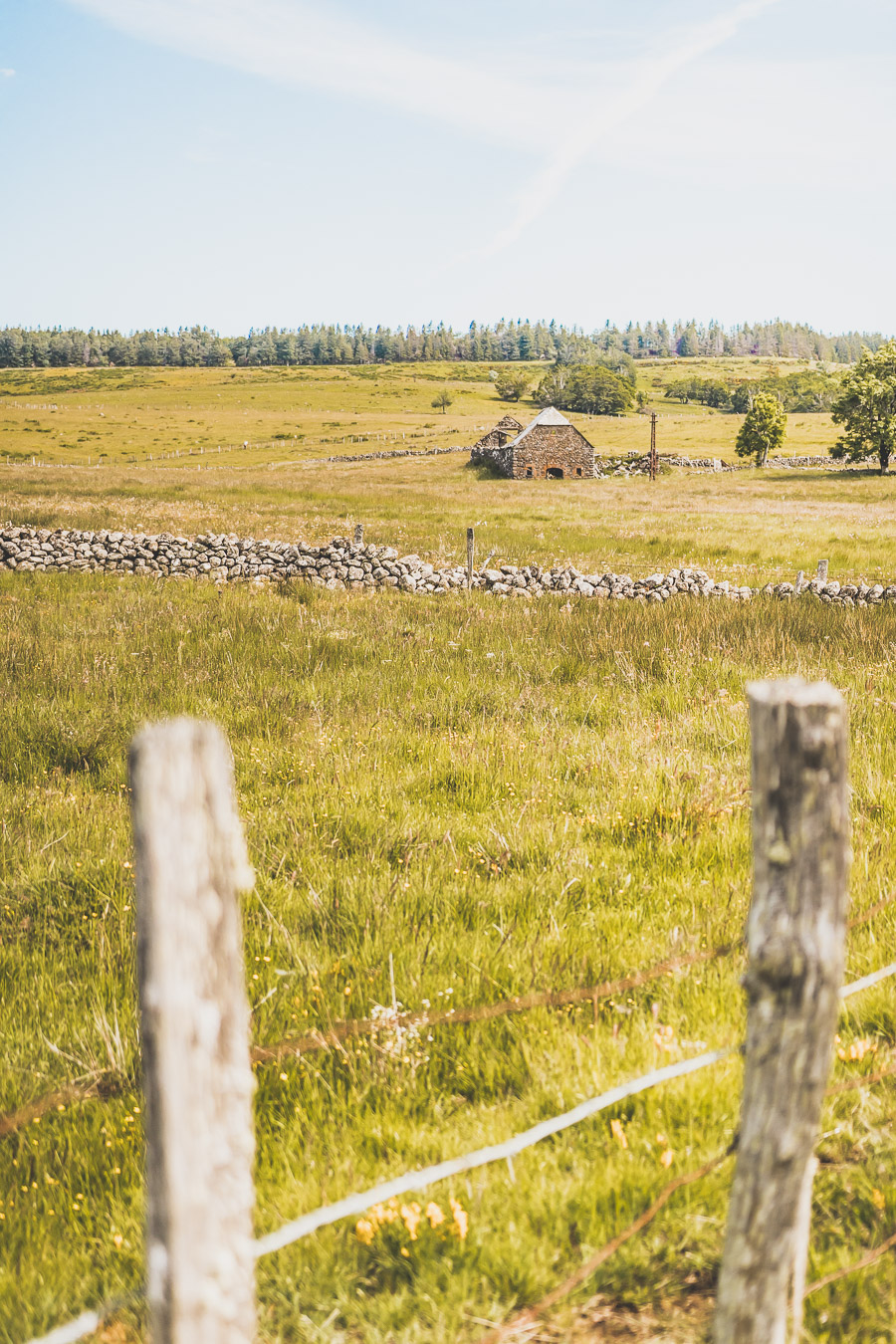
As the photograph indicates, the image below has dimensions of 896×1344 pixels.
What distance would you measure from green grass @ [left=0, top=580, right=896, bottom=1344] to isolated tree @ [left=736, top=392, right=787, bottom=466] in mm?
75951

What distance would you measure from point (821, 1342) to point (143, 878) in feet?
6.74

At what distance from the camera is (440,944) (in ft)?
12.6

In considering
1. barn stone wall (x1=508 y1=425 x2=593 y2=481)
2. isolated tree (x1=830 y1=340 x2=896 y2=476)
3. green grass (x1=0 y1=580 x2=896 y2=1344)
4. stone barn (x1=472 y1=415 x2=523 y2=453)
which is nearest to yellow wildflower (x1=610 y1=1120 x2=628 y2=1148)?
green grass (x1=0 y1=580 x2=896 y2=1344)

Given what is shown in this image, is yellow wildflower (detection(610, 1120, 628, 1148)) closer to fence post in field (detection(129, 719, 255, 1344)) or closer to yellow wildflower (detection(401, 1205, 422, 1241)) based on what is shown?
yellow wildflower (detection(401, 1205, 422, 1241))

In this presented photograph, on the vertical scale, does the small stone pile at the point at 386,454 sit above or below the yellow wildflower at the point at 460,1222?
above

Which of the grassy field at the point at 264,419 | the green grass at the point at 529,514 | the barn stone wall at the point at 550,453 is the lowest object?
the green grass at the point at 529,514

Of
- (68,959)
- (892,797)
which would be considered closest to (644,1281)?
(68,959)

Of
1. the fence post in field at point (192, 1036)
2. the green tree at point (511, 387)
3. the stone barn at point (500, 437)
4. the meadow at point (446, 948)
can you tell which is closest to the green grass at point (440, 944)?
the meadow at point (446, 948)

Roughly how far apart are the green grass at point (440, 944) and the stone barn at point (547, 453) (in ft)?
200

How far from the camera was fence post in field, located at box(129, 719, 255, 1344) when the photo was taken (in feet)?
4.19

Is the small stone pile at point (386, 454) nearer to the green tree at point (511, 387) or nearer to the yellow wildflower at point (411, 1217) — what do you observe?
the yellow wildflower at point (411, 1217)

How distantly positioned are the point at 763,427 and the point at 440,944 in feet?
274

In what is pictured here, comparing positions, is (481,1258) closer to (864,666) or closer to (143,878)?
(143,878)

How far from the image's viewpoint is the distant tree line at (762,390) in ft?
502
